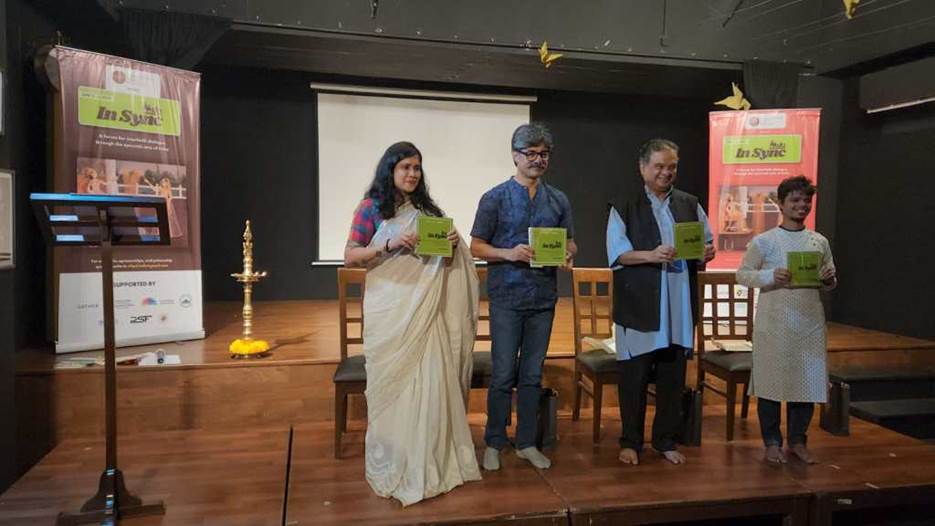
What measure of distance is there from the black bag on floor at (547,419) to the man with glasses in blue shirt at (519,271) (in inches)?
8.2

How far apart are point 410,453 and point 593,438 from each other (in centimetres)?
104

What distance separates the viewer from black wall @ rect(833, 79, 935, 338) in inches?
161

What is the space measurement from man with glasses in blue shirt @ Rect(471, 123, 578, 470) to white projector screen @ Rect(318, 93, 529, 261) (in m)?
3.27

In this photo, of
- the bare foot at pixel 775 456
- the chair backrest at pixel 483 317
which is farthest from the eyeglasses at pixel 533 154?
the bare foot at pixel 775 456

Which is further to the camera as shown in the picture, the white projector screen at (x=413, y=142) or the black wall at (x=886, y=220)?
the white projector screen at (x=413, y=142)

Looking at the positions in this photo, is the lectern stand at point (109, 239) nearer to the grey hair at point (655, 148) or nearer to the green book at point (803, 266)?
the grey hair at point (655, 148)

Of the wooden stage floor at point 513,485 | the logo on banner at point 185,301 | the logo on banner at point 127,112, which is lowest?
the wooden stage floor at point 513,485

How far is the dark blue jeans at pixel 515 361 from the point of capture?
220cm

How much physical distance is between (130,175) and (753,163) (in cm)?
425

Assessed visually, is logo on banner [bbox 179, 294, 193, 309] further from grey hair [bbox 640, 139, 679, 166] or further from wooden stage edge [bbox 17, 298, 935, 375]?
grey hair [bbox 640, 139, 679, 166]

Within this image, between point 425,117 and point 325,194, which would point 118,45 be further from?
point 425,117

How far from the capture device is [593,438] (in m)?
2.70

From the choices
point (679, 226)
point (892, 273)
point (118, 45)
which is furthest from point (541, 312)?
point (118, 45)

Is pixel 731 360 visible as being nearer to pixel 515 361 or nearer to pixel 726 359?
pixel 726 359
